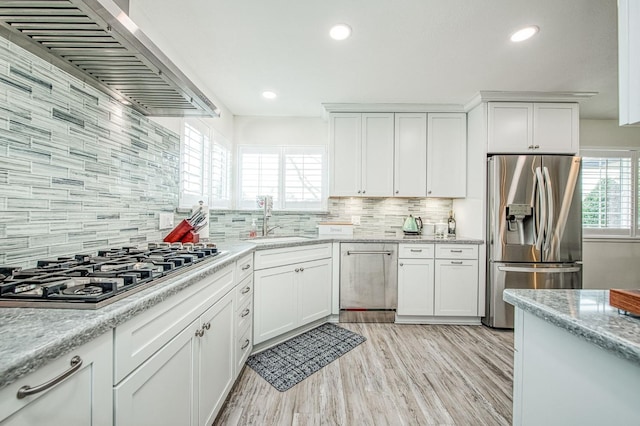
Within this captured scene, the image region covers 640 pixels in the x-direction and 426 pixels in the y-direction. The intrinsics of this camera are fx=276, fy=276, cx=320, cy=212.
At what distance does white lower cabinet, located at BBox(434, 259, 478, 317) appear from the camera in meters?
2.94

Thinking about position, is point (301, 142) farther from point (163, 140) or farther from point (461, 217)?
point (461, 217)

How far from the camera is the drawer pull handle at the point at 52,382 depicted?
507mm

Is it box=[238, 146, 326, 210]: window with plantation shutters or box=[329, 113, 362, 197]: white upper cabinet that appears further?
box=[238, 146, 326, 210]: window with plantation shutters

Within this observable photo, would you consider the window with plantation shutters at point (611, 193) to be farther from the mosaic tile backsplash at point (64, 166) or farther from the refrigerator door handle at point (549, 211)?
the mosaic tile backsplash at point (64, 166)

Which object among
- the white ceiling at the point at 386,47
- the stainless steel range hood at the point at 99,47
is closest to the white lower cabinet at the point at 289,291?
the stainless steel range hood at the point at 99,47

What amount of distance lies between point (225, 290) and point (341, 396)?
1010mm

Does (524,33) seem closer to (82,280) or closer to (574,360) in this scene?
(574,360)

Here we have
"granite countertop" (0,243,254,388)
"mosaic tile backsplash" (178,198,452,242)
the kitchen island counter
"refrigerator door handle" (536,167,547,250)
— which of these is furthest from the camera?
"mosaic tile backsplash" (178,198,452,242)

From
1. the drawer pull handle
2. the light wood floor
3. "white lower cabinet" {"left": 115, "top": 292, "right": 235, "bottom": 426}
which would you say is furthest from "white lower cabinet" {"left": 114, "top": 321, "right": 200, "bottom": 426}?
the light wood floor

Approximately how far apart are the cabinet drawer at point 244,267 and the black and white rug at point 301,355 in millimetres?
711

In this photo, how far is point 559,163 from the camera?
2.78m

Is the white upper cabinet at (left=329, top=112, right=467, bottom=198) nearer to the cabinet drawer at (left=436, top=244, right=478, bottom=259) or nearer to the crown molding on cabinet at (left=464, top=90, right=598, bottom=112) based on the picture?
the crown molding on cabinet at (left=464, top=90, right=598, bottom=112)

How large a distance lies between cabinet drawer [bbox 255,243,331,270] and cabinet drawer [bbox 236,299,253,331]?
30 cm

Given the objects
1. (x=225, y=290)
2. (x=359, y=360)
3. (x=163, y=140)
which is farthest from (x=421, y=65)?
(x=359, y=360)
